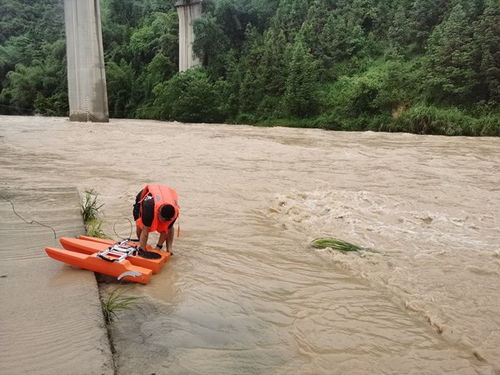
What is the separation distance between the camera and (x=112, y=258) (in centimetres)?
370

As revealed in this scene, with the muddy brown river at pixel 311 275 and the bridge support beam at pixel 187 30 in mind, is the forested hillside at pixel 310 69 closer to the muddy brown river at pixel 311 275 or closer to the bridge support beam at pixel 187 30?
the bridge support beam at pixel 187 30

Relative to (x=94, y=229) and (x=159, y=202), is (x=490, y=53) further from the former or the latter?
(x=159, y=202)

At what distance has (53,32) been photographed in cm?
5828

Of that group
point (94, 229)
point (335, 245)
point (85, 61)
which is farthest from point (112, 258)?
point (85, 61)

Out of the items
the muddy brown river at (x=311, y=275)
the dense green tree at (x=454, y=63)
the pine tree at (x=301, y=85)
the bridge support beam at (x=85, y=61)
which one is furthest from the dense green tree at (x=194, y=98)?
the muddy brown river at (x=311, y=275)

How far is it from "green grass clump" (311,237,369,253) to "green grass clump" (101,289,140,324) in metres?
2.28

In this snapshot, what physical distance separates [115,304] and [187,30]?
3930cm

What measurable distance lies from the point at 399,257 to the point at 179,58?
3821 centimetres

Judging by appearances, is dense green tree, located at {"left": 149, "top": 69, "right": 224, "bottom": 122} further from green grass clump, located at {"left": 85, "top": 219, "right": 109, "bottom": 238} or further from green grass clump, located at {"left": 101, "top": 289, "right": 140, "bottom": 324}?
green grass clump, located at {"left": 101, "top": 289, "right": 140, "bottom": 324}

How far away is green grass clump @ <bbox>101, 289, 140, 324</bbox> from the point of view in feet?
10.1

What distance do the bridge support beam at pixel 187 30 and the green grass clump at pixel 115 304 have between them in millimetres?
37541

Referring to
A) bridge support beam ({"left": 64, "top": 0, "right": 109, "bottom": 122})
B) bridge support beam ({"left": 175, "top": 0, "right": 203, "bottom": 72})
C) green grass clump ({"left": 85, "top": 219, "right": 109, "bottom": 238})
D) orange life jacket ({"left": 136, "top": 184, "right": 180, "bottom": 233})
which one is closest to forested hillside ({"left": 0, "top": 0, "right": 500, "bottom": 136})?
bridge support beam ({"left": 175, "top": 0, "right": 203, "bottom": 72})

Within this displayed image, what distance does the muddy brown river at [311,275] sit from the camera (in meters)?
2.87

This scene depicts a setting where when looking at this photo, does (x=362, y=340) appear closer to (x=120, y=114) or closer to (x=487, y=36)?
(x=487, y=36)
